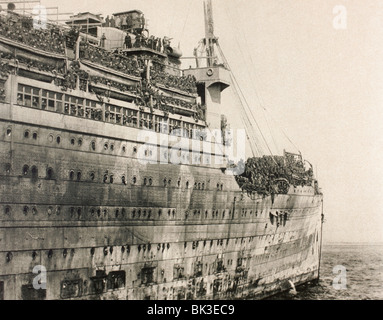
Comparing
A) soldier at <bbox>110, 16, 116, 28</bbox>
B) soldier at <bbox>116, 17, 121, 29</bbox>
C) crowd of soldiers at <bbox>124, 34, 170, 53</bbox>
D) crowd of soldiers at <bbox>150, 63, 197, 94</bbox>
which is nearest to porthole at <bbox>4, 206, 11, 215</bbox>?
crowd of soldiers at <bbox>150, 63, 197, 94</bbox>

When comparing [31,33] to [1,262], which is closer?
[1,262]

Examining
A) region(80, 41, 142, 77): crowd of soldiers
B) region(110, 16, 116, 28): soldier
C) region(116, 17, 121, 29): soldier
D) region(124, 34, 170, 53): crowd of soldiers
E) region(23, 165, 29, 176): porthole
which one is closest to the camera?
region(23, 165, 29, 176): porthole

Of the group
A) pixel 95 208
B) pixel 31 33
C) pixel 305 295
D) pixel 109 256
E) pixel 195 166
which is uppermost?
pixel 31 33

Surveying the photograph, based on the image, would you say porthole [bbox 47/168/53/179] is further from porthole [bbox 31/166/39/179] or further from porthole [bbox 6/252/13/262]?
porthole [bbox 6/252/13/262]

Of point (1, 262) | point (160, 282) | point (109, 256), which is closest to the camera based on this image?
point (1, 262)

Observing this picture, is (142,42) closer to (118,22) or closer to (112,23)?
(112,23)

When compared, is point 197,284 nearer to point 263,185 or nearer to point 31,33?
point 263,185
